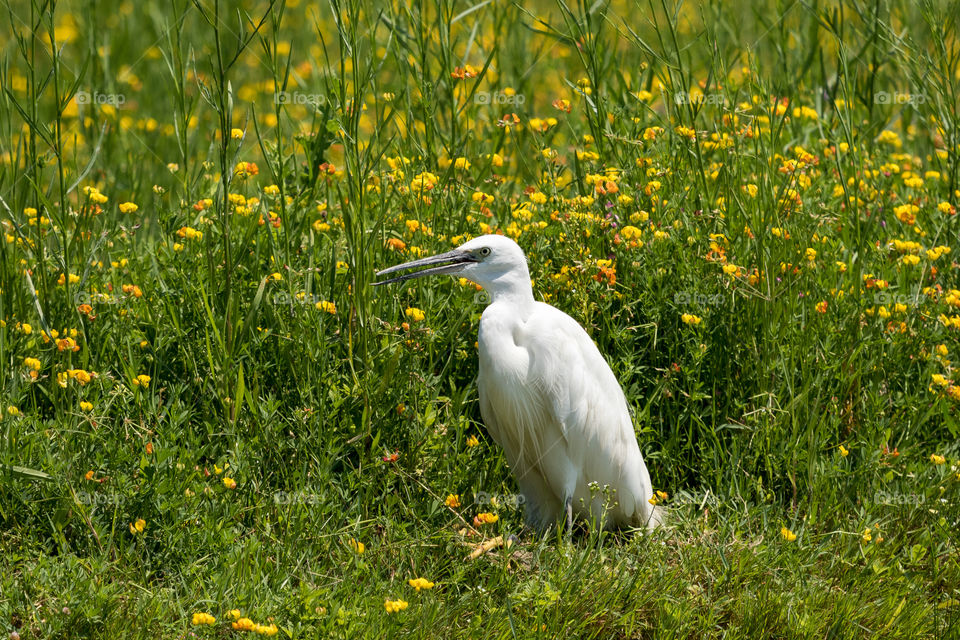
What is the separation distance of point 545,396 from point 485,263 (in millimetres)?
534

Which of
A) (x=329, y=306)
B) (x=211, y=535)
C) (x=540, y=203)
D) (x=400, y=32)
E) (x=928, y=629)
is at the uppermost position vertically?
(x=400, y=32)

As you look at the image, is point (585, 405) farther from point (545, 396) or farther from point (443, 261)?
point (443, 261)

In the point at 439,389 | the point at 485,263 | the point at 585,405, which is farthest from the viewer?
the point at 439,389

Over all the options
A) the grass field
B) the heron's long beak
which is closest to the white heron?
the heron's long beak

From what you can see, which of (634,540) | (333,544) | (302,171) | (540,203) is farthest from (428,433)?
(302,171)

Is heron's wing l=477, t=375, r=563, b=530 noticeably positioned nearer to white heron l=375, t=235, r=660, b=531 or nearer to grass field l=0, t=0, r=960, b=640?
white heron l=375, t=235, r=660, b=531

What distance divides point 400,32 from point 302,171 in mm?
766

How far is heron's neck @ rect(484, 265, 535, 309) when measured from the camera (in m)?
3.69

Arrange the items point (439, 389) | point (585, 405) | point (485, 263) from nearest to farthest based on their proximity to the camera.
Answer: point (485, 263), point (585, 405), point (439, 389)

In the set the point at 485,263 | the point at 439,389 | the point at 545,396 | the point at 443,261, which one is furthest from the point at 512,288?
the point at 439,389

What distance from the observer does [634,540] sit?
11.6 feet

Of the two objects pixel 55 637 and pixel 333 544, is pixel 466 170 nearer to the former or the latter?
pixel 333 544

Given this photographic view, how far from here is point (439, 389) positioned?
3.98 m

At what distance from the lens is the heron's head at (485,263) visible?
3.63 metres
